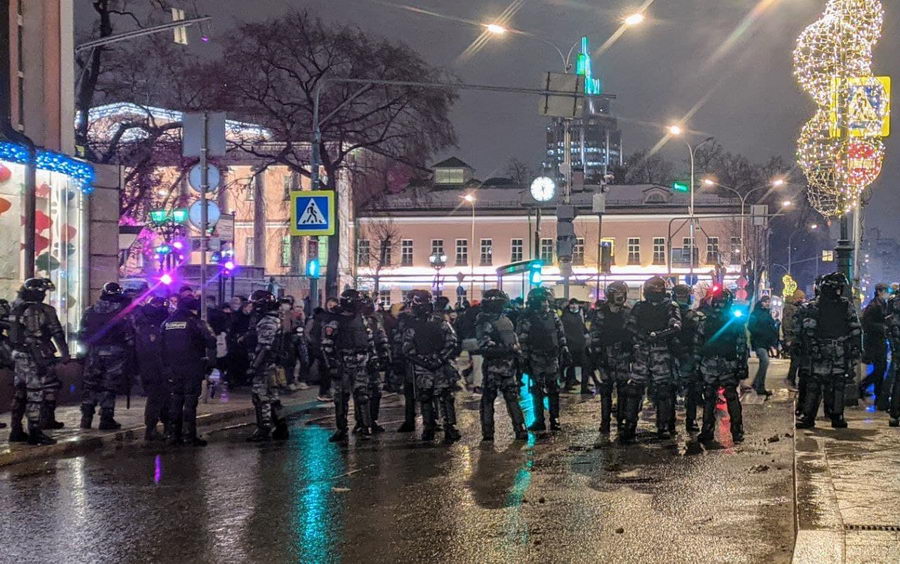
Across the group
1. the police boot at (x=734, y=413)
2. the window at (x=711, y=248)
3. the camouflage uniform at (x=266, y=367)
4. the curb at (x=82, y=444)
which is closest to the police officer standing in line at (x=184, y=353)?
the camouflage uniform at (x=266, y=367)

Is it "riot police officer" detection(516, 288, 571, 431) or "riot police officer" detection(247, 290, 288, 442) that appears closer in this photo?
"riot police officer" detection(247, 290, 288, 442)

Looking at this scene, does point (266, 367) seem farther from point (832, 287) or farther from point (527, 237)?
point (527, 237)

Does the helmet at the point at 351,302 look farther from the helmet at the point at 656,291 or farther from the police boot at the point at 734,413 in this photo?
the police boot at the point at 734,413

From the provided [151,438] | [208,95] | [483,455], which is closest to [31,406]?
[151,438]

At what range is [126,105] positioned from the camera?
35.7 meters

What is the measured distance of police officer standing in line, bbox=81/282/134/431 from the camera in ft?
47.4

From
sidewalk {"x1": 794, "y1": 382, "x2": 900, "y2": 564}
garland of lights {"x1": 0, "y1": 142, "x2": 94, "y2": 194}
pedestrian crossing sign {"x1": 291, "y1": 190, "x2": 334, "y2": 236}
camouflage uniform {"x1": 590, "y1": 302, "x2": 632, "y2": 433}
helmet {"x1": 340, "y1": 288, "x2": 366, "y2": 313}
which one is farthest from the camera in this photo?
pedestrian crossing sign {"x1": 291, "y1": 190, "x2": 334, "y2": 236}

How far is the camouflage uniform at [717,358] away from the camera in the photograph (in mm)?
13008

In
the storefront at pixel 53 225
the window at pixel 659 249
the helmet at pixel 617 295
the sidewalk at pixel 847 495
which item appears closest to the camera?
the sidewalk at pixel 847 495

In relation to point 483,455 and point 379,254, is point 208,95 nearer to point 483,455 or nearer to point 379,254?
point 483,455

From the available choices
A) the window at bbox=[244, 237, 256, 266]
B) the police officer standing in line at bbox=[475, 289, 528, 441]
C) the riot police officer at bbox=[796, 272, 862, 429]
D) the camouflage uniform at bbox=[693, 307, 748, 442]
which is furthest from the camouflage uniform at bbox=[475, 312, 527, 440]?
the window at bbox=[244, 237, 256, 266]

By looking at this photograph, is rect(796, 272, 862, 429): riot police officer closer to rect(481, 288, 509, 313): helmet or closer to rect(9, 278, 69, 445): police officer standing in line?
rect(481, 288, 509, 313): helmet

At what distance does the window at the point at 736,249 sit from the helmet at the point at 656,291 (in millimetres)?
69871

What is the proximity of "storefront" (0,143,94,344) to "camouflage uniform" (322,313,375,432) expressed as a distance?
6.94 m
